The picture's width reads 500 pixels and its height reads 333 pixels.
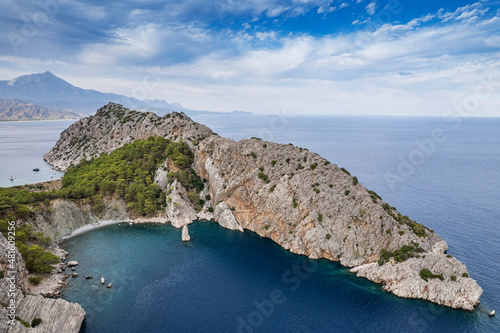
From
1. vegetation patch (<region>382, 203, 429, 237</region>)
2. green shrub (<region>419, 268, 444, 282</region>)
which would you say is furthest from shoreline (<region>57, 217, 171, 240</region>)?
green shrub (<region>419, 268, 444, 282</region>)

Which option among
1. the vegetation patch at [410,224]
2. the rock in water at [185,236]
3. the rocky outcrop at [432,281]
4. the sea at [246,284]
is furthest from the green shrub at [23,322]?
the vegetation patch at [410,224]

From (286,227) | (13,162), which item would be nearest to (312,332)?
(286,227)

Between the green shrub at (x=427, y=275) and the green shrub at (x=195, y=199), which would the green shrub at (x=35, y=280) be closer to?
the green shrub at (x=195, y=199)

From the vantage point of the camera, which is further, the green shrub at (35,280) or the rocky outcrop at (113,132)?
the rocky outcrop at (113,132)

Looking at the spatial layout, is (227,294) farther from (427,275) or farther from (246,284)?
(427,275)

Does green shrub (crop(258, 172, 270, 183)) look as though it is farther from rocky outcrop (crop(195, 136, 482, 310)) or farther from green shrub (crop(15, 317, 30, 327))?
green shrub (crop(15, 317, 30, 327))

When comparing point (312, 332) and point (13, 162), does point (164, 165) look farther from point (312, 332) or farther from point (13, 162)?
point (13, 162)

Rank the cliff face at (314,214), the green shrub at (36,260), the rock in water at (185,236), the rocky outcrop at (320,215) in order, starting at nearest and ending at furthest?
the rocky outcrop at (320,215)
the cliff face at (314,214)
the green shrub at (36,260)
the rock in water at (185,236)
